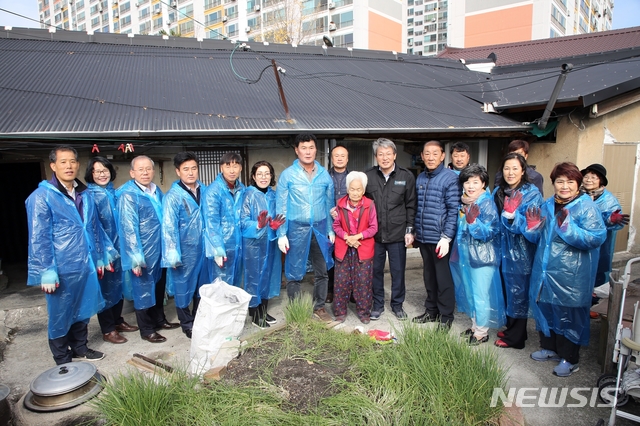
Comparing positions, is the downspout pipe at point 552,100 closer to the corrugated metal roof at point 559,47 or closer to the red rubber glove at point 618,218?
the red rubber glove at point 618,218

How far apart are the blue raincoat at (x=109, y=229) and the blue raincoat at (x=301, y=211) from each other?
155cm

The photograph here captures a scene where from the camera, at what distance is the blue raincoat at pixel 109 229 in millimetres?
3619

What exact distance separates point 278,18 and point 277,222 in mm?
28506

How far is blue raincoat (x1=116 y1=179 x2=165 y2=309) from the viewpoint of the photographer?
11.1 feet

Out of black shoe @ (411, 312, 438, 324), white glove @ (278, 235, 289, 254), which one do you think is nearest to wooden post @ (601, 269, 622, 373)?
black shoe @ (411, 312, 438, 324)

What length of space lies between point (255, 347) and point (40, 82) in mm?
4864

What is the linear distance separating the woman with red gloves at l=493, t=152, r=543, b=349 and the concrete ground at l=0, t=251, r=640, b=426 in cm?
29

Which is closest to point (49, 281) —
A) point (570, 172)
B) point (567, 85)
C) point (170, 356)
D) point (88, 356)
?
point (88, 356)

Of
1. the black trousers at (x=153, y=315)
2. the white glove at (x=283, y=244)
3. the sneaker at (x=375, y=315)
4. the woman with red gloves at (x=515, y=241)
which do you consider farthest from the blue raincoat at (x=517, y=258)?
the black trousers at (x=153, y=315)

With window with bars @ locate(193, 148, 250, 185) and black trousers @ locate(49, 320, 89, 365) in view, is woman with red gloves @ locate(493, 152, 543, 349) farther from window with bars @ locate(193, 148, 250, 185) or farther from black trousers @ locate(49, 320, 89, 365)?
window with bars @ locate(193, 148, 250, 185)

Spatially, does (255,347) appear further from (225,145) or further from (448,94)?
(448,94)

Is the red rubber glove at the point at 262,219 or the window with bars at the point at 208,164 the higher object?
the window with bars at the point at 208,164

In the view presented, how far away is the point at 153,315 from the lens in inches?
152

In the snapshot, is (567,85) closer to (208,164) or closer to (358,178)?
(358,178)
